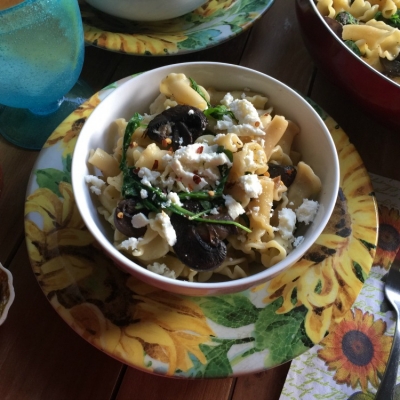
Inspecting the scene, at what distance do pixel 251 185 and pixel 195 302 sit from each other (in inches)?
8.9

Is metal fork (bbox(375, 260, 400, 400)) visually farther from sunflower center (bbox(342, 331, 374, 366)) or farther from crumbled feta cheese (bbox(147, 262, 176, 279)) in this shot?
crumbled feta cheese (bbox(147, 262, 176, 279))

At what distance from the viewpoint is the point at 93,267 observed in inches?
30.5

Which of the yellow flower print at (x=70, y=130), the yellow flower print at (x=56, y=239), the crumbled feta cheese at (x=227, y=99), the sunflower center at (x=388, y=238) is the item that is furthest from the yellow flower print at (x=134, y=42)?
the sunflower center at (x=388, y=238)

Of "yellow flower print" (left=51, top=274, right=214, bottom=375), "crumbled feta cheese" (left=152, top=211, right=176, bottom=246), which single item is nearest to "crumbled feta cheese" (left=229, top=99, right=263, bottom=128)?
"crumbled feta cheese" (left=152, top=211, right=176, bottom=246)

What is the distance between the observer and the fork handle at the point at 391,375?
755 mm

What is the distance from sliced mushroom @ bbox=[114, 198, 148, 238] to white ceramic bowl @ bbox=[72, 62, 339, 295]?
37 mm

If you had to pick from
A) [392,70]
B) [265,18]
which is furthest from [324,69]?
[265,18]

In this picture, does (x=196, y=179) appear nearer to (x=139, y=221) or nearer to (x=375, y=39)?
(x=139, y=221)

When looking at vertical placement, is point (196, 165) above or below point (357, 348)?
above

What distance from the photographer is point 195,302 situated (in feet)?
2.46

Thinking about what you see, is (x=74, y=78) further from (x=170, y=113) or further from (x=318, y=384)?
(x=318, y=384)

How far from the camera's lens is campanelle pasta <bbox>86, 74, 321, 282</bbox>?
2.30 feet

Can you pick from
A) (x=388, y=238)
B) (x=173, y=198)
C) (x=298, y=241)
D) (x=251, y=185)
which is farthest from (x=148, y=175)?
(x=388, y=238)

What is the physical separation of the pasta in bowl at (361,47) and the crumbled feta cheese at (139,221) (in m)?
0.56
